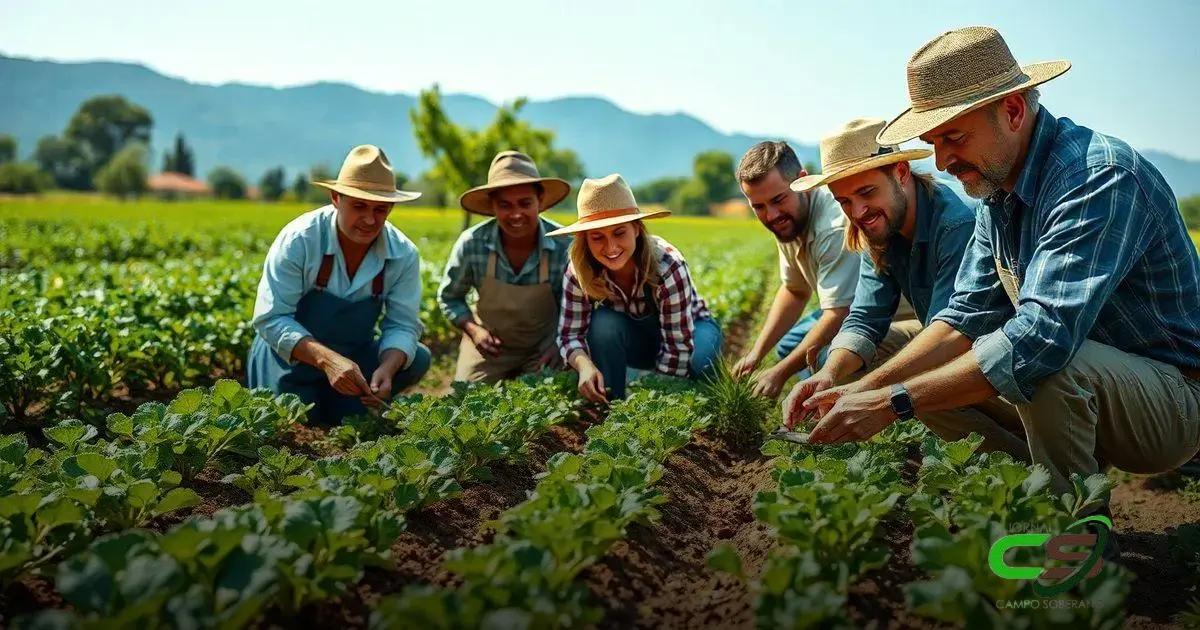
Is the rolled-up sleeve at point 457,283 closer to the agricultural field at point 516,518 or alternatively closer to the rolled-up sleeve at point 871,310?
the agricultural field at point 516,518

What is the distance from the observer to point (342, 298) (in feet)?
17.7

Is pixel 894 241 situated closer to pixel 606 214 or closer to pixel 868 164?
pixel 868 164

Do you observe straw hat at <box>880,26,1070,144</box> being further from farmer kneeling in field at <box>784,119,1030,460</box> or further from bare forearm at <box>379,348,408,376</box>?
bare forearm at <box>379,348,408,376</box>

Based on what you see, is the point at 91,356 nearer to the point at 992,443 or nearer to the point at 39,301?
the point at 39,301

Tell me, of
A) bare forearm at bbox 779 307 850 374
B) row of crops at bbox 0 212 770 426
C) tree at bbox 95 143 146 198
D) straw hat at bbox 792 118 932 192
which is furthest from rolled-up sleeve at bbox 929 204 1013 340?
tree at bbox 95 143 146 198

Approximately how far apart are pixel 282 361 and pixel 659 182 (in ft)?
509

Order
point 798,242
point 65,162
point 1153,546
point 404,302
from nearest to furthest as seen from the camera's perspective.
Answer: point 1153,546 < point 798,242 < point 404,302 < point 65,162

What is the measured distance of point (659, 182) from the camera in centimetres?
15850

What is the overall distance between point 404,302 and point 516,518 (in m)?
3.05

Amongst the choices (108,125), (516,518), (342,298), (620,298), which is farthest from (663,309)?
(108,125)

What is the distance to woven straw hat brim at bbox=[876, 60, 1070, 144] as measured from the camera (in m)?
3.18

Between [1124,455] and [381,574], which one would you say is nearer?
[381,574]

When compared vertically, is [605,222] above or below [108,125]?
below

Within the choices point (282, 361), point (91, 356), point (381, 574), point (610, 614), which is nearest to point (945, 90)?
point (610, 614)
